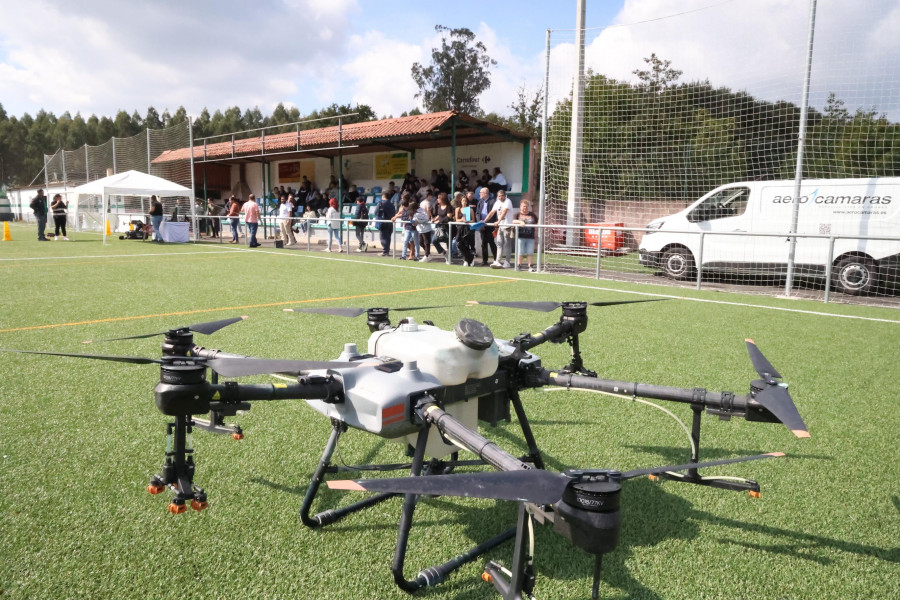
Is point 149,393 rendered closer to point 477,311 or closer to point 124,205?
point 477,311

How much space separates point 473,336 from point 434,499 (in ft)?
3.41

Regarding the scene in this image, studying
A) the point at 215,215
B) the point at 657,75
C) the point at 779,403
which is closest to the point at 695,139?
the point at 657,75

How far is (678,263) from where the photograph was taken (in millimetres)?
13078

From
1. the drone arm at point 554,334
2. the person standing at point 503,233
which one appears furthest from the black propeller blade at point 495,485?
the person standing at point 503,233

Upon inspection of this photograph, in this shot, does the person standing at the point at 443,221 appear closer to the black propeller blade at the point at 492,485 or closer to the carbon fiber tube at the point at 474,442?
the carbon fiber tube at the point at 474,442

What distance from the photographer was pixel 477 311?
7.66 meters

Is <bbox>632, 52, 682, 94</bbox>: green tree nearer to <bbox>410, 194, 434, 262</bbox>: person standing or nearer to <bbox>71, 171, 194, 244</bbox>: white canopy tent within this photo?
<bbox>410, 194, 434, 262</bbox>: person standing

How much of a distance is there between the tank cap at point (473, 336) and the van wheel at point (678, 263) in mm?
11548

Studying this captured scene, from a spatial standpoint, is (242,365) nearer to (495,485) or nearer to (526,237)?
(495,485)

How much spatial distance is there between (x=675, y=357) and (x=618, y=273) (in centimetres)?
792

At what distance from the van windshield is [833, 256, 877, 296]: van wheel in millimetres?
2373

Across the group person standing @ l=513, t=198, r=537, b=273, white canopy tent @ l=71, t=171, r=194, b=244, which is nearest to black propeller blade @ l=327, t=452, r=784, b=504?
person standing @ l=513, t=198, r=537, b=273

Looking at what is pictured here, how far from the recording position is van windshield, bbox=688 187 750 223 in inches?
509

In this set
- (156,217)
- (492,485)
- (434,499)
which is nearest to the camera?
(492,485)
